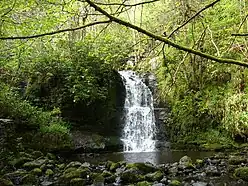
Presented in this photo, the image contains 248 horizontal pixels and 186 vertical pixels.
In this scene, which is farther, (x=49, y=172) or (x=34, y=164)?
(x=34, y=164)

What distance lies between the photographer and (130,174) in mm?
6727

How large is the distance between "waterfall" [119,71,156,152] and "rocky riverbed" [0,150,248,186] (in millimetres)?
4175

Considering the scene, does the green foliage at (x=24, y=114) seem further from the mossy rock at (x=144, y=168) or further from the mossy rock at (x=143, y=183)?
the mossy rock at (x=143, y=183)

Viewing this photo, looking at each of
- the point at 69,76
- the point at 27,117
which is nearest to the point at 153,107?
the point at 69,76

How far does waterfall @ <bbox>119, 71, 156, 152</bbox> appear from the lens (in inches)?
490

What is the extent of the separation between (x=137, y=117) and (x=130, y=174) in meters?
7.02

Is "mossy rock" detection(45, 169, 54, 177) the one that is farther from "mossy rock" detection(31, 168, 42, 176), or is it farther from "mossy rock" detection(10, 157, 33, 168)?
"mossy rock" detection(10, 157, 33, 168)

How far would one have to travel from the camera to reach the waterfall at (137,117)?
12453mm

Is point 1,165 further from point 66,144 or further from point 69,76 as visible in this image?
point 69,76

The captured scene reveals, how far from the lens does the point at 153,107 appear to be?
1438 centimetres

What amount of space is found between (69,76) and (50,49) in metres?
1.32

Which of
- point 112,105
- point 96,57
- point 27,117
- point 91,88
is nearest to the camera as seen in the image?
point 27,117

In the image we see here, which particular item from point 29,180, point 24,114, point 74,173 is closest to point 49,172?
point 29,180

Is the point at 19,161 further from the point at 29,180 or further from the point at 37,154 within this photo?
the point at 29,180
